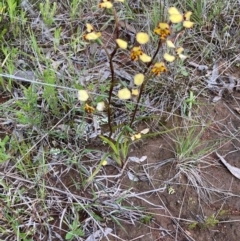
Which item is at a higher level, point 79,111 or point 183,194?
point 79,111

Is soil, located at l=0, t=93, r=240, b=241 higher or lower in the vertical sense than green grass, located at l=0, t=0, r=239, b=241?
lower

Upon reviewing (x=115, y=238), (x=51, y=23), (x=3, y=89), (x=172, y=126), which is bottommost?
(x=115, y=238)

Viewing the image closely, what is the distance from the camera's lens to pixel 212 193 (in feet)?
4.71

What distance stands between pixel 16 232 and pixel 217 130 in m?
0.77

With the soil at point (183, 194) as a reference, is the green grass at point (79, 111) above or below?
above

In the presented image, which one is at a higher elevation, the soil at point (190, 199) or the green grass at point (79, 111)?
the green grass at point (79, 111)

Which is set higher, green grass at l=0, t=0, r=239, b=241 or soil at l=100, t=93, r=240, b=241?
green grass at l=0, t=0, r=239, b=241

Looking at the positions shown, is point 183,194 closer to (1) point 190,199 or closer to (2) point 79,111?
(1) point 190,199

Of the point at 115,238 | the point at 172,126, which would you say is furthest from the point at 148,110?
the point at 115,238

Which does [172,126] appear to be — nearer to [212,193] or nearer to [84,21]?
[212,193]

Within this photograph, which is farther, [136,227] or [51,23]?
[51,23]

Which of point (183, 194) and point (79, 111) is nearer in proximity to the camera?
point (183, 194)

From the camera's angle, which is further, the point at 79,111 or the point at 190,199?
the point at 79,111

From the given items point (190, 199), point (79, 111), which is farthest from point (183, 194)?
point (79, 111)
